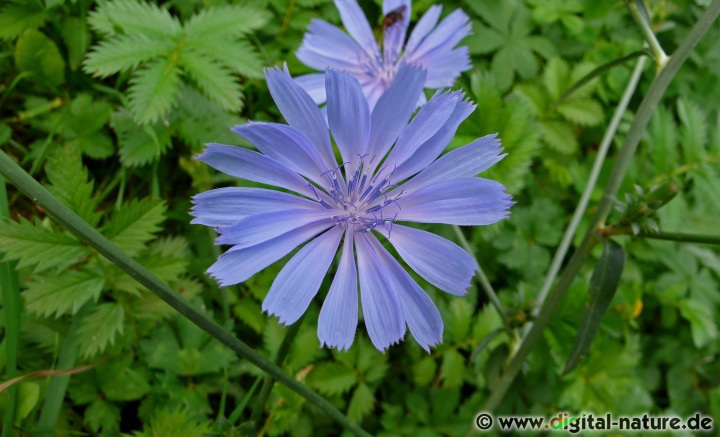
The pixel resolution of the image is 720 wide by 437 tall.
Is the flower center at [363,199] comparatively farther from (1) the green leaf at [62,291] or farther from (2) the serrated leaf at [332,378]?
(2) the serrated leaf at [332,378]

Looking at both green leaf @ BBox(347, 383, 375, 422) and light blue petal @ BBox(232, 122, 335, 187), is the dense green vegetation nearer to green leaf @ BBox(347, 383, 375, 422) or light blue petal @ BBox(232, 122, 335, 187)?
green leaf @ BBox(347, 383, 375, 422)

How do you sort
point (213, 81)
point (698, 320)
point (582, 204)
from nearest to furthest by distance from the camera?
point (213, 81) → point (582, 204) → point (698, 320)

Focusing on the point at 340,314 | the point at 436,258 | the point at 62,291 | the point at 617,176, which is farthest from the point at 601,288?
the point at 62,291

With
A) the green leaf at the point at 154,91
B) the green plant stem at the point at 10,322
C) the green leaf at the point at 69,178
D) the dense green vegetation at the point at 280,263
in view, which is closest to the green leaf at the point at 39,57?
the dense green vegetation at the point at 280,263

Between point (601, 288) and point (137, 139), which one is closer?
point (601, 288)

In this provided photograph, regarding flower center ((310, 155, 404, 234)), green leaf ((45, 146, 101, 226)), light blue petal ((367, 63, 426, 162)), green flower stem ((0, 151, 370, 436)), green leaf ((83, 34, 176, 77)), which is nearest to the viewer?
green flower stem ((0, 151, 370, 436))

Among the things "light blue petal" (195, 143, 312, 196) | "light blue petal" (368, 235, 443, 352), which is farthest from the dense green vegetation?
"light blue petal" (195, 143, 312, 196)

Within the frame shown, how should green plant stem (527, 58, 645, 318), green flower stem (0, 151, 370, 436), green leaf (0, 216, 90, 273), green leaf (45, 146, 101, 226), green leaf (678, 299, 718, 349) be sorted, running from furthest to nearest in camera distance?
green leaf (678, 299, 718, 349) < green plant stem (527, 58, 645, 318) < green leaf (45, 146, 101, 226) < green leaf (0, 216, 90, 273) < green flower stem (0, 151, 370, 436)

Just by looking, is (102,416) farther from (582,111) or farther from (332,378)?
(582,111)
